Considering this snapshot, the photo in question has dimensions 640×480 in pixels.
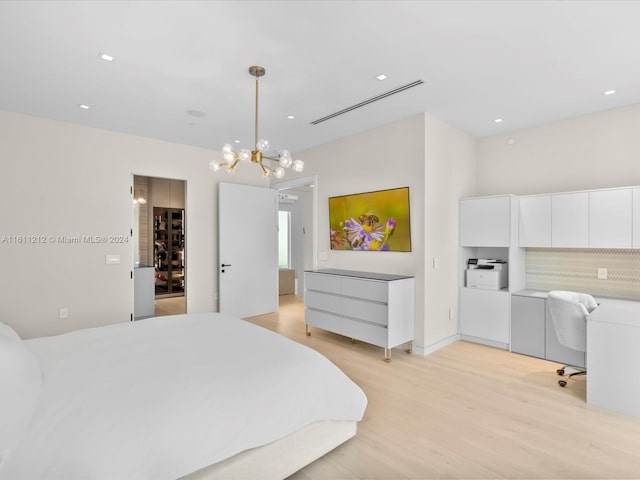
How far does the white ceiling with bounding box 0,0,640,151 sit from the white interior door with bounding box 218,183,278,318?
165 centimetres

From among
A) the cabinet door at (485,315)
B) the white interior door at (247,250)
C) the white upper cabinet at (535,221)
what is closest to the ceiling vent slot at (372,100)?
the white interior door at (247,250)

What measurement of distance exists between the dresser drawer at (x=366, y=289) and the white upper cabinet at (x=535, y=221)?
1.90m

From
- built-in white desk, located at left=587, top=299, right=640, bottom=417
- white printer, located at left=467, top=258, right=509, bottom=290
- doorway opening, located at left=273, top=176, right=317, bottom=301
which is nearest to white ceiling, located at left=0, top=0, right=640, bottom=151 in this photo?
white printer, located at left=467, top=258, right=509, bottom=290

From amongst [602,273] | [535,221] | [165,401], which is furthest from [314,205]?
[165,401]

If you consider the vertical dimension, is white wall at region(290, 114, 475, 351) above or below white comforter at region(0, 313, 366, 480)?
above

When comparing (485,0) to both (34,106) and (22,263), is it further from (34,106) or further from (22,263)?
(22,263)

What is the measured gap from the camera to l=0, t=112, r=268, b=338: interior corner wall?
3.87m

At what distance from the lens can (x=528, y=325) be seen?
151 inches

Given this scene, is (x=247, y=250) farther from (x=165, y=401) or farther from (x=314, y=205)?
(x=165, y=401)

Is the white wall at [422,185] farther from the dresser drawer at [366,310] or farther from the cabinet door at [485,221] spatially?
the dresser drawer at [366,310]

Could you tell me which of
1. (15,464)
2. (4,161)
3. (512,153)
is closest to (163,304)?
(4,161)

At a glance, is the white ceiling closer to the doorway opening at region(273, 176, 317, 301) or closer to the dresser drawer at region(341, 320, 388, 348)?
the dresser drawer at region(341, 320, 388, 348)

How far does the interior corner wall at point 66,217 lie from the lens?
12.7 feet

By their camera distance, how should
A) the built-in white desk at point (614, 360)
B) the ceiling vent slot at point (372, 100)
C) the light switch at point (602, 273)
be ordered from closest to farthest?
the built-in white desk at point (614, 360)
the ceiling vent slot at point (372, 100)
the light switch at point (602, 273)
